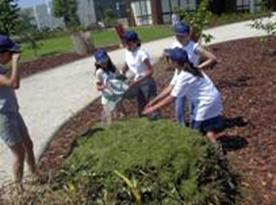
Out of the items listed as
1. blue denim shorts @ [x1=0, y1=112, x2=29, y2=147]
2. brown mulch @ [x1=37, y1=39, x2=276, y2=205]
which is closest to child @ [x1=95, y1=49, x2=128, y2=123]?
brown mulch @ [x1=37, y1=39, x2=276, y2=205]

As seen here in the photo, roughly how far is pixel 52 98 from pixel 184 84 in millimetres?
7176

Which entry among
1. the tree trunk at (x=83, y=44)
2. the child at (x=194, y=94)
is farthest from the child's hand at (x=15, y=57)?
the tree trunk at (x=83, y=44)

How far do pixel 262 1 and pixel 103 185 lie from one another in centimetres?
1216

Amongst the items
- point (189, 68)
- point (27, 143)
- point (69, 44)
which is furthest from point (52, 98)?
point (69, 44)

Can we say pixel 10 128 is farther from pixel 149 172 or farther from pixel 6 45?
pixel 149 172

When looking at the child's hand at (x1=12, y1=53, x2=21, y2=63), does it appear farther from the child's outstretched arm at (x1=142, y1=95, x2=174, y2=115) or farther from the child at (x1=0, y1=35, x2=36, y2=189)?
the child's outstretched arm at (x1=142, y1=95, x2=174, y2=115)

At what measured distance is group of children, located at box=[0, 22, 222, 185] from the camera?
21.3ft

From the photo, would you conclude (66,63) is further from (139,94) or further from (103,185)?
(103,185)

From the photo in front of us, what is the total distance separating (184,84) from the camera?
692cm

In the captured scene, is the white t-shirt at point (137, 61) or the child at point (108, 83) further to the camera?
the white t-shirt at point (137, 61)

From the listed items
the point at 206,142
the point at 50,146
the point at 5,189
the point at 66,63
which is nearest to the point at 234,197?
the point at 206,142

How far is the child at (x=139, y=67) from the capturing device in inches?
320

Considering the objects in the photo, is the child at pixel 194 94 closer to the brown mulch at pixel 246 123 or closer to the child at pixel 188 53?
the brown mulch at pixel 246 123

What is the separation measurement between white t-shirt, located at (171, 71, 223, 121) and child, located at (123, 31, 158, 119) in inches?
40.4
